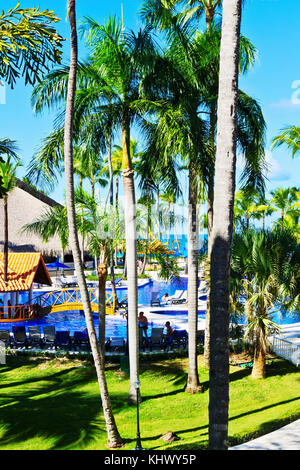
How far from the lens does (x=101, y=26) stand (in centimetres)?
1094

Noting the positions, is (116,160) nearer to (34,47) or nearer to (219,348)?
(34,47)

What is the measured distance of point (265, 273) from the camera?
42.5 ft

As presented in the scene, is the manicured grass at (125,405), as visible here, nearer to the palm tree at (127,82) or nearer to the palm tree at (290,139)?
the palm tree at (127,82)

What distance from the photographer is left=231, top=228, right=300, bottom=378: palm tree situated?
12906mm

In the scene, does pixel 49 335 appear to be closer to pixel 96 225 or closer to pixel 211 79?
pixel 96 225

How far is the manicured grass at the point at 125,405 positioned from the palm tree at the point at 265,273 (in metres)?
1.65

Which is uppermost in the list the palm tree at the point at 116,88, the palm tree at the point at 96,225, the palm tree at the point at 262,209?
the palm tree at the point at 262,209

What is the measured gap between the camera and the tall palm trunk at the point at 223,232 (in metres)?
6.02

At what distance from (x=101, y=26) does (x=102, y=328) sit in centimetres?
811

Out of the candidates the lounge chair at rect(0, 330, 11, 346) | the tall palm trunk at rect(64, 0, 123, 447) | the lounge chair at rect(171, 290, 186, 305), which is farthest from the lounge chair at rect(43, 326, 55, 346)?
the lounge chair at rect(171, 290, 186, 305)

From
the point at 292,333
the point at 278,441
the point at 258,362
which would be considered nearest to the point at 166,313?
the point at 292,333

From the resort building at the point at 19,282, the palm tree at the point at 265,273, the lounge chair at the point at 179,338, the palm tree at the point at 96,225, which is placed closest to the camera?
the palm tree at the point at 265,273

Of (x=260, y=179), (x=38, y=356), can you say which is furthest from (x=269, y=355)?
(x=38, y=356)

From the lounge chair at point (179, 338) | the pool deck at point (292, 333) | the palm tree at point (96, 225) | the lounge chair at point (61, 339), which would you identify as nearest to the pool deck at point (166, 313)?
the pool deck at point (292, 333)
